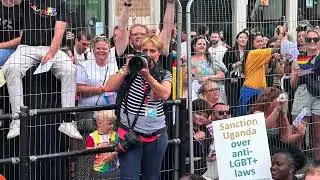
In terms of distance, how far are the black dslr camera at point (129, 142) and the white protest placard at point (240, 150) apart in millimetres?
1133

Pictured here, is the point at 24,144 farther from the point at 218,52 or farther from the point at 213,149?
the point at 218,52

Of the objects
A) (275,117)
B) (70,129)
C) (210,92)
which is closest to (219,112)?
(210,92)

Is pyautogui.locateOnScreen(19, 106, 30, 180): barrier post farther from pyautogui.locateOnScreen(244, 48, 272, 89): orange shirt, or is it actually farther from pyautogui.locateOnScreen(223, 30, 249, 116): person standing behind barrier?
pyautogui.locateOnScreen(244, 48, 272, 89): orange shirt

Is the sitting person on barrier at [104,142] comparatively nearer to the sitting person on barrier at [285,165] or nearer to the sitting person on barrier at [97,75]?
the sitting person on barrier at [97,75]

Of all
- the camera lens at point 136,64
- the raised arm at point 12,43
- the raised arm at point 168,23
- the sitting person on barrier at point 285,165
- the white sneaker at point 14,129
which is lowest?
the sitting person on barrier at point 285,165

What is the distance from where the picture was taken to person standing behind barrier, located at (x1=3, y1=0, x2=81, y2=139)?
231 inches

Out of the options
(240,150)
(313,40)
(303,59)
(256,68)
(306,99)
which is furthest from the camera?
(313,40)

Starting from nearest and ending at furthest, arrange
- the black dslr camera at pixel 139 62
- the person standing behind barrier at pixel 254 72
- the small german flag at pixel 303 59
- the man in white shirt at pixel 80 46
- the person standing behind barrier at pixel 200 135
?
the black dslr camera at pixel 139 62 < the man in white shirt at pixel 80 46 < the person standing behind barrier at pixel 200 135 < the person standing behind barrier at pixel 254 72 < the small german flag at pixel 303 59

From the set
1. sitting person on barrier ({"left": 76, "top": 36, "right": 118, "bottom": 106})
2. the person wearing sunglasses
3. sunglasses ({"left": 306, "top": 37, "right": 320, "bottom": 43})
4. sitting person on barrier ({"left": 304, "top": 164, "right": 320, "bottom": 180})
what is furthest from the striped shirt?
sunglasses ({"left": 306, "top": 37, "right": 320, "bottom": 43})

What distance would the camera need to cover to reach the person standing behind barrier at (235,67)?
22.7 feet

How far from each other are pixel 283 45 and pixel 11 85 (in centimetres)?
307

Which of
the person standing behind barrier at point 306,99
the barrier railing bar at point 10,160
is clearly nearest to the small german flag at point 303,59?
the person standing behind barrier at point 306,99

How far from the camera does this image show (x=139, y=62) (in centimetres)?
545

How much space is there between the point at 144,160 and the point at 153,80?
0.74 meters
